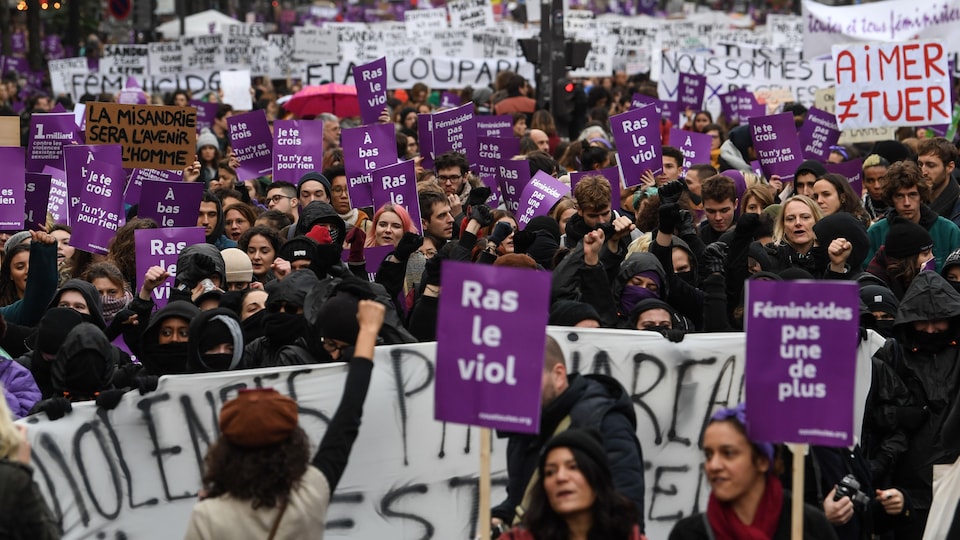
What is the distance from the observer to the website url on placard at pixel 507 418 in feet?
15.3

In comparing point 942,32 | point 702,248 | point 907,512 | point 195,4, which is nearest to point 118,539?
point 907,512

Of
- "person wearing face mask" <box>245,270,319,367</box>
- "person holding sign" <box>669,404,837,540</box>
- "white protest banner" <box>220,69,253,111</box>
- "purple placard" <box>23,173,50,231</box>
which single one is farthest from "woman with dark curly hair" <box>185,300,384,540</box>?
"white protest banner" <box>220,69,253,111</box>

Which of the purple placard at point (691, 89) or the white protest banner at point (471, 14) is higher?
the white protest banner at point (471, 14)

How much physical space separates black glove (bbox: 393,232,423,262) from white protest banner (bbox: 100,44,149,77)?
1573 centimetres

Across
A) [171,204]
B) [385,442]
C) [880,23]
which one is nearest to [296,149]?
[171,204]

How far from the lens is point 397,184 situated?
32.6 ft

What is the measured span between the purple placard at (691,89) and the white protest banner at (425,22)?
7962 millimetres

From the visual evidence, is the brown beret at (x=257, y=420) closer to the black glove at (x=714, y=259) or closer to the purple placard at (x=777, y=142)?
the black glove at (x=714, y=259)

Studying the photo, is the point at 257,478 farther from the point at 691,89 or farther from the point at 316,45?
the point at 316,45

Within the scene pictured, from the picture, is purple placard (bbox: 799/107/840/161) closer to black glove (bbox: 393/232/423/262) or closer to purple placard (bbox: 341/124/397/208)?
purple placard (bbox: 341/124/397/208)

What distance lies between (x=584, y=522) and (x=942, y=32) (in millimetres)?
15309

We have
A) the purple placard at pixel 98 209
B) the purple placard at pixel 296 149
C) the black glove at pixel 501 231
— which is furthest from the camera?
the purple placard at pixel 296 149

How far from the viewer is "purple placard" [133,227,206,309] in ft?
27.1

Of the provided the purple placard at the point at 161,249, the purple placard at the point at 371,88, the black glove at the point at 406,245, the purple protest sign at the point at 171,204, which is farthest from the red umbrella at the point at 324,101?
the black glove at the point at 406,245
